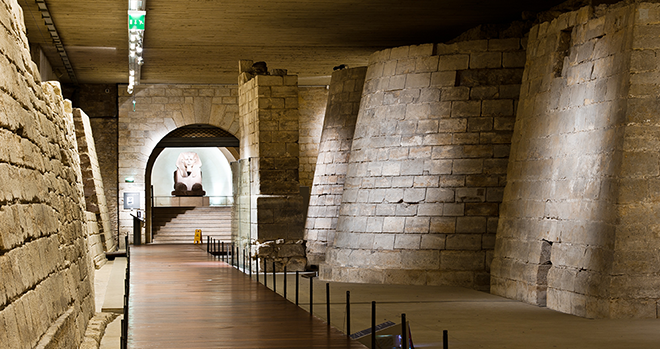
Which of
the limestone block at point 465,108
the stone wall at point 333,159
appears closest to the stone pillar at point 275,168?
the stone wall at point 333,159

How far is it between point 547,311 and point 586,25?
370cm

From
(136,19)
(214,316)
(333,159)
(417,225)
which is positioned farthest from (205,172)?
(214,316)

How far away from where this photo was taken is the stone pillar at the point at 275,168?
14.5m

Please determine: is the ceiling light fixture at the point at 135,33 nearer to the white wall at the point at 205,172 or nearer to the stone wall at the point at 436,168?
the stone wall at the point at 436,168

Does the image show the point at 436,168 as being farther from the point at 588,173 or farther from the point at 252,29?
the point at 252,29

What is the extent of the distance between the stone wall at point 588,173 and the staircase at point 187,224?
1482 centimetres

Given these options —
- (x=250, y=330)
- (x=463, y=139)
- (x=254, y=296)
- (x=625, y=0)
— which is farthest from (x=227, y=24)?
(x=250, y=330)

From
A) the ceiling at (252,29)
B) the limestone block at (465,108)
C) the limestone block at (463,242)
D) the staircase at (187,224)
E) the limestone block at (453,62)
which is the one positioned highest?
the ceiling at (252,29)

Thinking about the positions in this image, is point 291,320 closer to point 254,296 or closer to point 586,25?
point 254,296

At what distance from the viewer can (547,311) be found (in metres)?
9.34

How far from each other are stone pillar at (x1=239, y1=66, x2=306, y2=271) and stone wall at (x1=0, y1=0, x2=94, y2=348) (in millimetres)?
7744

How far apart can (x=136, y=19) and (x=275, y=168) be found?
381 centimetres

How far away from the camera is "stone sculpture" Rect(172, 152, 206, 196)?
29.3 m

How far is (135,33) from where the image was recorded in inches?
554
